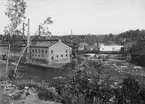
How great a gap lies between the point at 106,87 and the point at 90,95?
2.48 feet

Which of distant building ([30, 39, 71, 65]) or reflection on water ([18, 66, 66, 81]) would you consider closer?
reflection on water ([18, 66, 66, 81])

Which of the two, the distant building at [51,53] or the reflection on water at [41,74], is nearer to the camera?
the reflection on water at [41,74]

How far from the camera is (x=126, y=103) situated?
6273mm

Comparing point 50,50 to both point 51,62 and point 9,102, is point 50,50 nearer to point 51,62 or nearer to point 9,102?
point 51,62

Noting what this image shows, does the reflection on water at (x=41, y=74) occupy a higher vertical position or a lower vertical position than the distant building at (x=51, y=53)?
lower

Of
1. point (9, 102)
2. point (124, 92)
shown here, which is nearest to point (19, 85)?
point (9, 102)

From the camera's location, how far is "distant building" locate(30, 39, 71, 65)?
34938 millimetres

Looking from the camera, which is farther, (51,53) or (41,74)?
(51,53)

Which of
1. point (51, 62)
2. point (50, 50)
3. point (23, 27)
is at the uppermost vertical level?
point (23, 27)

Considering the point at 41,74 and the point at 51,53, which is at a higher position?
the point at 51,53

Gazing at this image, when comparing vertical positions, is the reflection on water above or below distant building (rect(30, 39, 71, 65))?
below

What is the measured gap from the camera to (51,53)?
115 ft

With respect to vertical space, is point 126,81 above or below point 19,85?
above

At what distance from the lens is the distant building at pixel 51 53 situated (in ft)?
115
